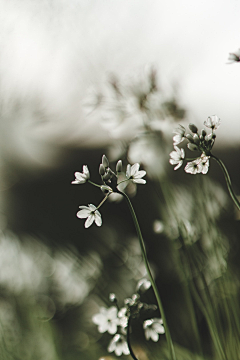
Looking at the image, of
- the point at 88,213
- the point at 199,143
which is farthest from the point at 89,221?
the point at 199,143

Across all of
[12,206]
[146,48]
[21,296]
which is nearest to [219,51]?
[146,48]

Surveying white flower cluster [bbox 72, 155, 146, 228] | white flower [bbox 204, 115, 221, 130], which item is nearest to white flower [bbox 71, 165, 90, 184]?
white flower cluster [bbox 72, 155, 146, 228]

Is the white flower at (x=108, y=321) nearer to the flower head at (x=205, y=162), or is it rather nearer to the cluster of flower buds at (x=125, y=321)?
the cluster of flower buds at (x=125, y=321)

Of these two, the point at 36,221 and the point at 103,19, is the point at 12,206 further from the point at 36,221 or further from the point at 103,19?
the point at 103,19

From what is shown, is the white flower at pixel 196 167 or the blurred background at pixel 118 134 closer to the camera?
the white flower at pixel 196 167

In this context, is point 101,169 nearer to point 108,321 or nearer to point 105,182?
point 105,182

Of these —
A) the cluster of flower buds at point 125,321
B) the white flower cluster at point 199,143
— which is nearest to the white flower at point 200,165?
the white flower cluster at point 199,143
